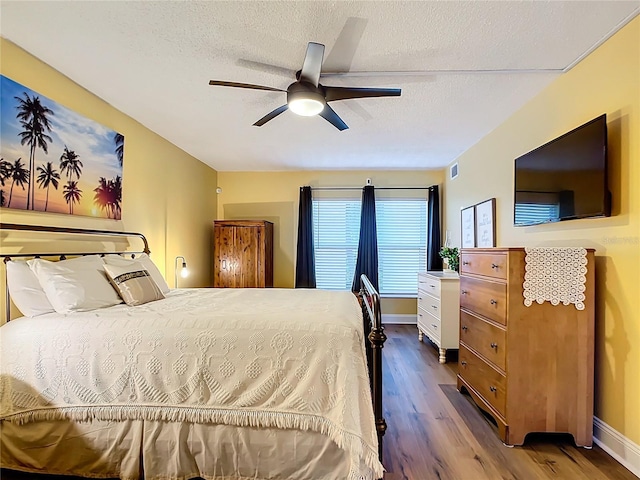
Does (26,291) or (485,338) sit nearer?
(26,291)

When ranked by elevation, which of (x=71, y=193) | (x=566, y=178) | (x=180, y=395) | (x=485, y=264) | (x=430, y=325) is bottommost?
(x=430, y=325)

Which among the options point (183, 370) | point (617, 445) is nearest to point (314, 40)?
point (183, 370)

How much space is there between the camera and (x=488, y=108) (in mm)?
2934

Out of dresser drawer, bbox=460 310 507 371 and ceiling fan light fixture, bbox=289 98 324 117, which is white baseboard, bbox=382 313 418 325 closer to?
dresser drawer, bbox=460 310 507 371

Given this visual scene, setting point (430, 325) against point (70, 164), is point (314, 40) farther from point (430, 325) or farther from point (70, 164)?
point (430, 325)

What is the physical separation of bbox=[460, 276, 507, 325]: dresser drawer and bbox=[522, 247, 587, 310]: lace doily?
0.14 metres

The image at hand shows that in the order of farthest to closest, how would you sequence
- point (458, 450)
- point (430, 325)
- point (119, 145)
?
point (430, 325) → point (119, 145) → point (458, 450)

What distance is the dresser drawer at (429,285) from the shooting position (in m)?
3.85

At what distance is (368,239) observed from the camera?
521 centimetres

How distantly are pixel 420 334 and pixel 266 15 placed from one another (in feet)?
13.2

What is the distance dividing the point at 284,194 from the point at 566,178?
3882 mm

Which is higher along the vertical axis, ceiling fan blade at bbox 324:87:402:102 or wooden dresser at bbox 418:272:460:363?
ceiling fan blade at bbox 324:87:402:102

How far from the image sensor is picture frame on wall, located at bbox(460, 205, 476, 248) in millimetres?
3963

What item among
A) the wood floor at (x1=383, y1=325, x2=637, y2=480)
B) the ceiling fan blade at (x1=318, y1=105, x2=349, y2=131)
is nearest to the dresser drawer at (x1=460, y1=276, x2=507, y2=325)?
the wood floor at (x1=383, y1=325, x2=637, y2=480)
